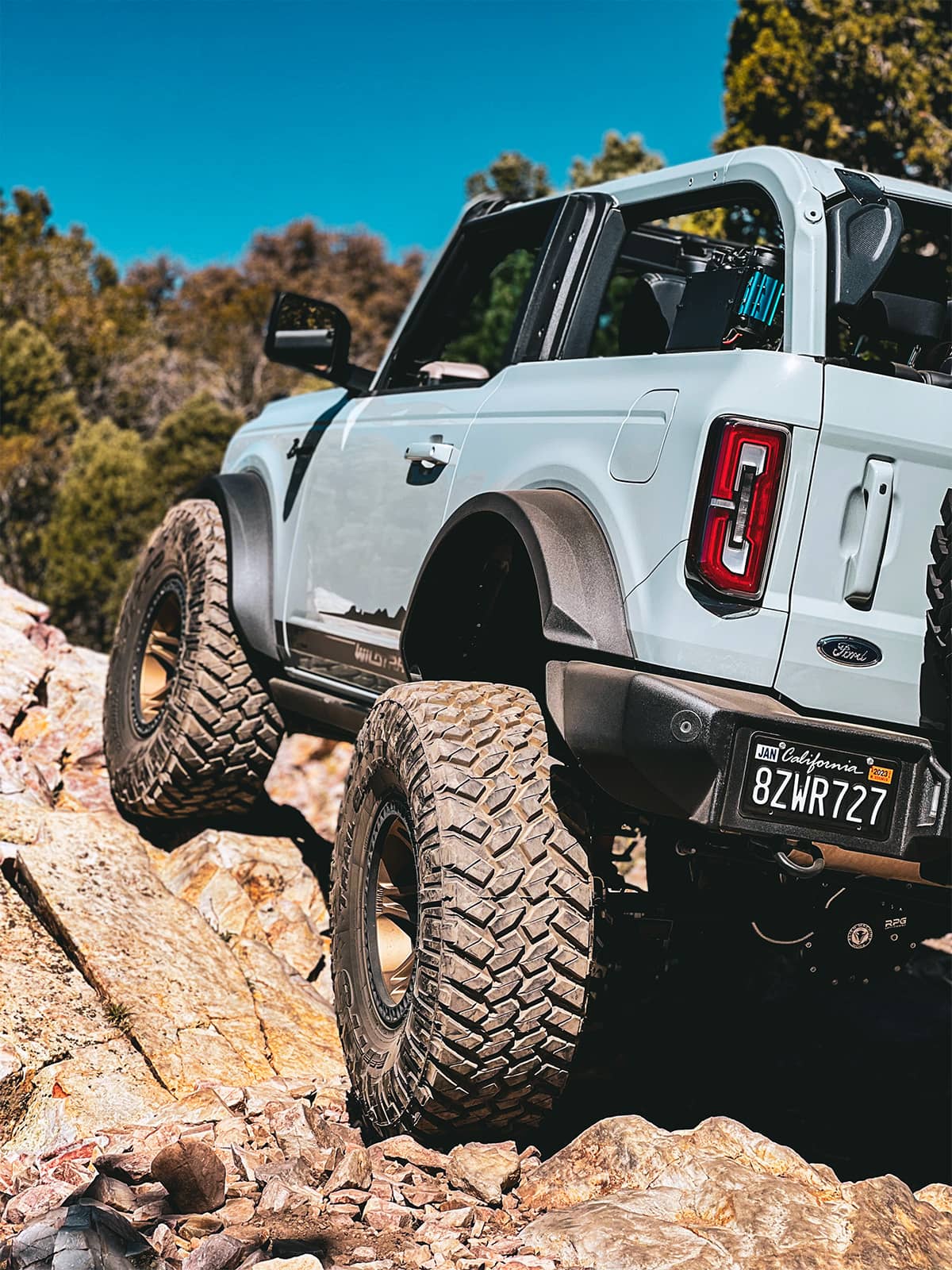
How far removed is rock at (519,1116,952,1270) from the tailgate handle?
4.20ft

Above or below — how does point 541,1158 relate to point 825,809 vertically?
below

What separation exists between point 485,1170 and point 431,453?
1.91 metres

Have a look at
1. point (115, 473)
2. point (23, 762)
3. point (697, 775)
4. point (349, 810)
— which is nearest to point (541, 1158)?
point (349, 810)

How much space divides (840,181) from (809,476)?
0.82 metres

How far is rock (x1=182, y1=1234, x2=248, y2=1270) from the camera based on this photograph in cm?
247

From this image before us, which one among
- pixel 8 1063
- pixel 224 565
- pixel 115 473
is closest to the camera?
pixel 8 1063

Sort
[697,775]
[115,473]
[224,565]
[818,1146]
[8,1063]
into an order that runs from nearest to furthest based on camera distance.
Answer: [697,775]
[8,1063]
[818,1146]
[224,565]
[115,473]

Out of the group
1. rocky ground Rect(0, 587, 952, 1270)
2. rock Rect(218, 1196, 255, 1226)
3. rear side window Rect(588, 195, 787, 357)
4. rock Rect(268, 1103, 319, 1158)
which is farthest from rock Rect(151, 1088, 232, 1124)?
rear side window Rect(588, 195, 787, 357)

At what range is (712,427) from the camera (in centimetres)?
269

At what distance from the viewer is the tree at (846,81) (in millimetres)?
13273

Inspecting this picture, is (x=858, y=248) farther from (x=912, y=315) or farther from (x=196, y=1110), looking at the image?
(x=196, y=1110)

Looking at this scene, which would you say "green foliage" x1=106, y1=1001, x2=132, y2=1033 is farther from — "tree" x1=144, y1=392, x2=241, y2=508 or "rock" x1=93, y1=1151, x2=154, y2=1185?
"tree" x1=144, y1=392, x2=241, y2=508

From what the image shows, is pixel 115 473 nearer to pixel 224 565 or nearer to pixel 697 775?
pixel 224 565

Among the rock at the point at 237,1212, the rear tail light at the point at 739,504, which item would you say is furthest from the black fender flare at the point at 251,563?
the rear tail light at the point at 739,504
